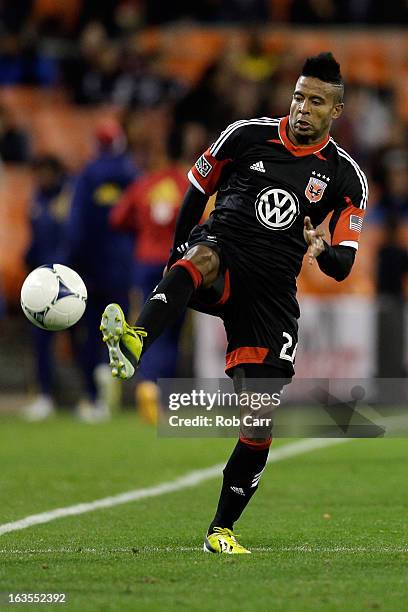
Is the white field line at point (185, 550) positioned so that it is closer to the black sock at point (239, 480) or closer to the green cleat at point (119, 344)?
the black sock at point (239, 480)

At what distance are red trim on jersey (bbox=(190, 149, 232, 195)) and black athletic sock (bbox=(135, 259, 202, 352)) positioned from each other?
72cm

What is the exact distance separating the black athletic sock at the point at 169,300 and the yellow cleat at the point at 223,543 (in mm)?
926

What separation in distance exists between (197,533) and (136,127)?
7.51 metres

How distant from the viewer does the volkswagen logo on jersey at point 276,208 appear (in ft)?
20.1

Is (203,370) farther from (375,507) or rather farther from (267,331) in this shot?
(267,331)

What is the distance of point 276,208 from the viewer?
614 cm

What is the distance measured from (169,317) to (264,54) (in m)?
13.5

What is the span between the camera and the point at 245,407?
5.93 m

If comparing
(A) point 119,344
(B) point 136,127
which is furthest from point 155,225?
(A) point 119,344

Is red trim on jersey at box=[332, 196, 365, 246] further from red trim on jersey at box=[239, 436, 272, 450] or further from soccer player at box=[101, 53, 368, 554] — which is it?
red trim on jersey at box=[239, 436, 272, 450]

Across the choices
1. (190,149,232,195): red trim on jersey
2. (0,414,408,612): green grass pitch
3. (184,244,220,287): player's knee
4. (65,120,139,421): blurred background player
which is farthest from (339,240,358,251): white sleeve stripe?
(65,120,139,421): blurred background player

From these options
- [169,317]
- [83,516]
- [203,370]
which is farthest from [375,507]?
[203,370]

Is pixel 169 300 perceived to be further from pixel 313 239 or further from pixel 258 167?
pixel 258 167

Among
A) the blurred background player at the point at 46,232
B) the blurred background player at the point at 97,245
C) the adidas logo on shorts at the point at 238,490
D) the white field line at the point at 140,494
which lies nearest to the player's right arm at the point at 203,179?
the adidas logo on shorts at the point at 238,490
